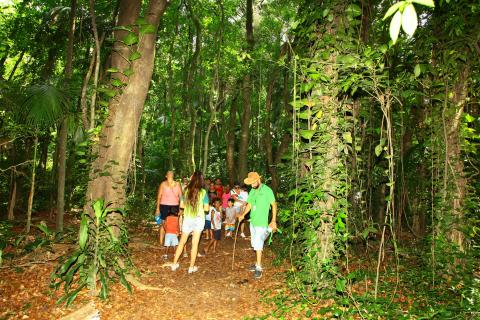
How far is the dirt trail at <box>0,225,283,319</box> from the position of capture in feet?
15.8

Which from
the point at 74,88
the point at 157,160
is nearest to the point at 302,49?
the point at 74,88

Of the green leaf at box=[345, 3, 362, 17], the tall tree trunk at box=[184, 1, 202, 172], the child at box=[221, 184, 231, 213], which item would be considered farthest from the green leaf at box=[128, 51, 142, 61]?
the tall tree trunk at box=[184, 1, 202, 172]

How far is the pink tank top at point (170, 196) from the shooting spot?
759 cm

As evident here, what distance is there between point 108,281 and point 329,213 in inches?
141

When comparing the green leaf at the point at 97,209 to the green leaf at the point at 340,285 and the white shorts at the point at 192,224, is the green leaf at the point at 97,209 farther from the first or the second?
the green leaf at the point at 340,285

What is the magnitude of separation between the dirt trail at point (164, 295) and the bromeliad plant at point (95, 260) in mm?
166

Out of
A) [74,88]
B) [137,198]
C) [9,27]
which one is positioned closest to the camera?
[74,88]

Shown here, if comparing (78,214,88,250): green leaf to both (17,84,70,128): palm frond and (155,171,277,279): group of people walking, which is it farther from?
(17,84,70,128): palm frond

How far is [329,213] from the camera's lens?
4.77 m

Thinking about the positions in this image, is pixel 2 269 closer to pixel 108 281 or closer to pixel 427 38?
pixel 108 281

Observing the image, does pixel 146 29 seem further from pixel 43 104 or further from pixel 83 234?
pixel 83 234

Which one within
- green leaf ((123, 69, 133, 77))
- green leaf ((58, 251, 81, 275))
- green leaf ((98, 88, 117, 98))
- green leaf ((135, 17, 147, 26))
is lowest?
green leaf ((58, 251, 81, 275))

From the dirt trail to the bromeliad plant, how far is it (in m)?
0.17

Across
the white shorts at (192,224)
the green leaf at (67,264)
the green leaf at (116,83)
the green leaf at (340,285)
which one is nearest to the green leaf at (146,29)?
the green leaf at (116,83)
